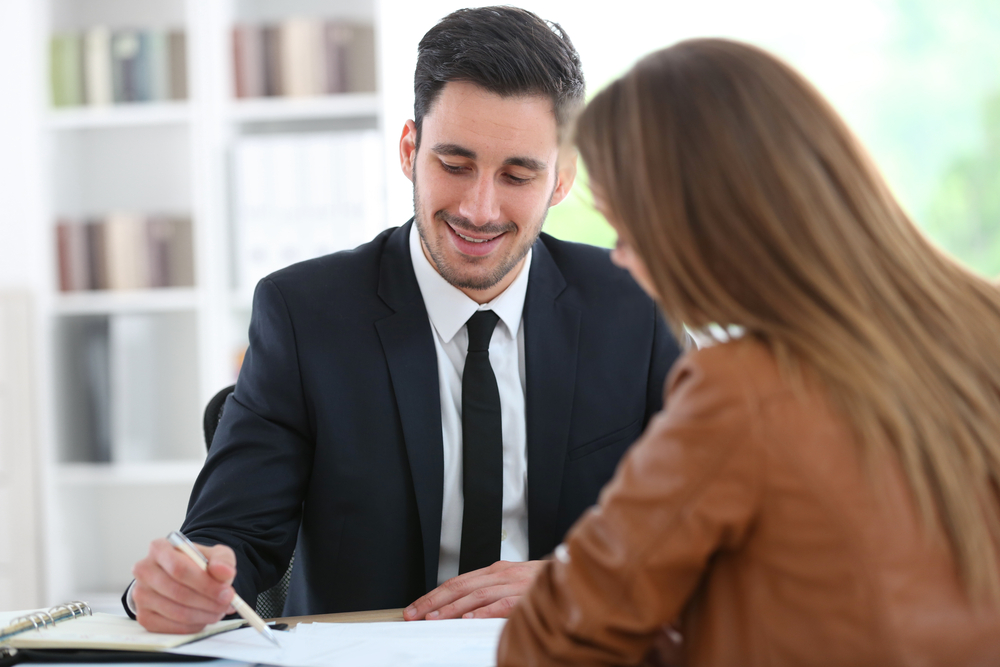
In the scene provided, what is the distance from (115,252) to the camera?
9.59 feet

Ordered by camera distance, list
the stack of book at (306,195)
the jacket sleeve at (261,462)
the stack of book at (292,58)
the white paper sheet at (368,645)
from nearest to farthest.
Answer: the white paper sheet at (368,645)
the jacket sleeve at (261,462)
the stack of book at (306,195)
the stack of book at (292,58)

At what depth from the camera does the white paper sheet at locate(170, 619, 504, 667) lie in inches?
35.8

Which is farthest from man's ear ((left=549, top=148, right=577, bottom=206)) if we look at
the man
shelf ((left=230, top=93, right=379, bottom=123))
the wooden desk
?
shelf ((left=230, top=93, right=379, bottom=123))

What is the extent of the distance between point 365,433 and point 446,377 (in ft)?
0.56

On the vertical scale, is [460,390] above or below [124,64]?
below

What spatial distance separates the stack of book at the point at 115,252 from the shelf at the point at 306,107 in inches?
18.1

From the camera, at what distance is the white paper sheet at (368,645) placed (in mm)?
910

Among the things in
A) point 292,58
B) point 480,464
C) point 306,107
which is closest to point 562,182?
point 480,464

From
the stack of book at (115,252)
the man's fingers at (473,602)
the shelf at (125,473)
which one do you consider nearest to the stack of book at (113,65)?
the stack of book at (115,252)

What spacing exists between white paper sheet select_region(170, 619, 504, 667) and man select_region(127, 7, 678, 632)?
290 mm

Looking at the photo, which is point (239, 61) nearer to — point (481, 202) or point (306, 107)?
point (306, 107)

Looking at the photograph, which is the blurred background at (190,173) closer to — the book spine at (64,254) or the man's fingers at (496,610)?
the book spine at (64,254)

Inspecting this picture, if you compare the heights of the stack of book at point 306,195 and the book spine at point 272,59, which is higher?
the book spine at point 272,59

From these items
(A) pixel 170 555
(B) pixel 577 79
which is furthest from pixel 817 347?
(B) pixel 577 79
